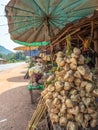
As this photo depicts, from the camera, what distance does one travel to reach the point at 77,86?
2336 mm

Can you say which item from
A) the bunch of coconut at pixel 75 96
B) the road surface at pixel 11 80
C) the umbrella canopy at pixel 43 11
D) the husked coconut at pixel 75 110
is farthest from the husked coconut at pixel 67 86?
the road surface at pixel 11 80

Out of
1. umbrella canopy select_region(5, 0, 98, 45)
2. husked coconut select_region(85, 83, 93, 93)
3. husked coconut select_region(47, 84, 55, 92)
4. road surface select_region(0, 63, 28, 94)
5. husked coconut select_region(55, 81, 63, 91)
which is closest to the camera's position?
husked coconut select_region(85, 83, 93, 93)

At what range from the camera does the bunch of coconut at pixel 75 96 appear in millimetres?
2267

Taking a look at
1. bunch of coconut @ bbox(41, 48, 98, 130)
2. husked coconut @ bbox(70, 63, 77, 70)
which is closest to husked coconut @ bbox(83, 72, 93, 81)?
bunch of coconut @ bbox(41, 48, 98, 130)

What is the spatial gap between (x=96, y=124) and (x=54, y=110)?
0.48m

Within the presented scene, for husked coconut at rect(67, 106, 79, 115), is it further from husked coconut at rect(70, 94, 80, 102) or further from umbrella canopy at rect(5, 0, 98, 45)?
umbrella canopy at rect(5, 0, 98, 45)

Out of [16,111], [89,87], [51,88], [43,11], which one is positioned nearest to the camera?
[89,87]

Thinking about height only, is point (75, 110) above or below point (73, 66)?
below

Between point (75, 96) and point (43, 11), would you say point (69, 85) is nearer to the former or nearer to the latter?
point (75, 96)

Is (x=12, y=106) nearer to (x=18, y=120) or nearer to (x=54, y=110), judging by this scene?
(x=18, y=120)

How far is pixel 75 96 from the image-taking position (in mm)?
2270

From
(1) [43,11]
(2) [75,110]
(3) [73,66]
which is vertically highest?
(1) [43,11]

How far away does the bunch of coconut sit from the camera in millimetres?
2267

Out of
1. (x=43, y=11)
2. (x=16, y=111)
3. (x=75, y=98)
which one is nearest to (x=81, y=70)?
(x=75, y=98)
